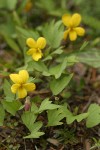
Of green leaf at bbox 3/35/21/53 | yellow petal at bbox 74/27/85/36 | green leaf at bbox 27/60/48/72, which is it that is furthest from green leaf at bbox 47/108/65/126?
green leaf at bbox 3/35/21/53

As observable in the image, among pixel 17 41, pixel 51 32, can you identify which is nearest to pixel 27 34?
pixel 51 32

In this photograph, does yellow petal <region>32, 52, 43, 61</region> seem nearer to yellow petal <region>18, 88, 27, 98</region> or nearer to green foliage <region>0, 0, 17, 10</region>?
yellow petal <region>18, 88, 27, 98</region>

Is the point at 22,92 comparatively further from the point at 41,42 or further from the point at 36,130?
the point at 41,42

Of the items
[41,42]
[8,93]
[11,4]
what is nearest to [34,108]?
[8,93]

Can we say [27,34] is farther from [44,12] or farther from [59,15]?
[44,12]

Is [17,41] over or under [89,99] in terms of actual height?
over
